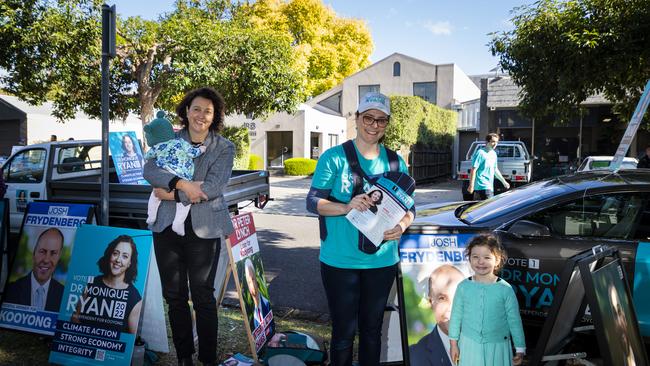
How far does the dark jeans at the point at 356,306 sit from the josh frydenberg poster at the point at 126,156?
5118 mm

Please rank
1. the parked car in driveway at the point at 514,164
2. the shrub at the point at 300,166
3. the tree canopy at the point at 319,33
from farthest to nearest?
the tree canopy at the point at 319,33 → the shrub at the point at 300,166 → the parked car in driveway at the point at 514,164

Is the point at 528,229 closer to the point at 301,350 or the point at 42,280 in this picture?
the point at 301,350

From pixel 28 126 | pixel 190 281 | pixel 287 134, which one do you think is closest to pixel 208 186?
pixel 190 281

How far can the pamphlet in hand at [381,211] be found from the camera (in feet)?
8.58

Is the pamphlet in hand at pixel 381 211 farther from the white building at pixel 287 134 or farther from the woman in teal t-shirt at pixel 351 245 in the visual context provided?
the white building at pixel 287 134

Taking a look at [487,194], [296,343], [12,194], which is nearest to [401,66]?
[487,194]

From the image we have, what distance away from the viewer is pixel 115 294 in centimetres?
342

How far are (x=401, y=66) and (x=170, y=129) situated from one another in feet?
96.8

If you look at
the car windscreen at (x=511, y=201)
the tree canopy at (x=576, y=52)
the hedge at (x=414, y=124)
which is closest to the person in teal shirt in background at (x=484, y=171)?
the tree canopy at (x=576, y=52)

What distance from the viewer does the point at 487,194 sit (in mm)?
8680

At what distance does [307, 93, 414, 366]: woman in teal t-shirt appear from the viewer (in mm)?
2676

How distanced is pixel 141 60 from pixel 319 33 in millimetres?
25819

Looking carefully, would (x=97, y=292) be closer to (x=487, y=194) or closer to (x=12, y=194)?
(x=12, y=194)

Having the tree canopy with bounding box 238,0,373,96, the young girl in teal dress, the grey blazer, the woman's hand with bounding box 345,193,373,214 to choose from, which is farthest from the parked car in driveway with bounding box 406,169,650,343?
the tree canopy with bounding box 238,0,373,96
